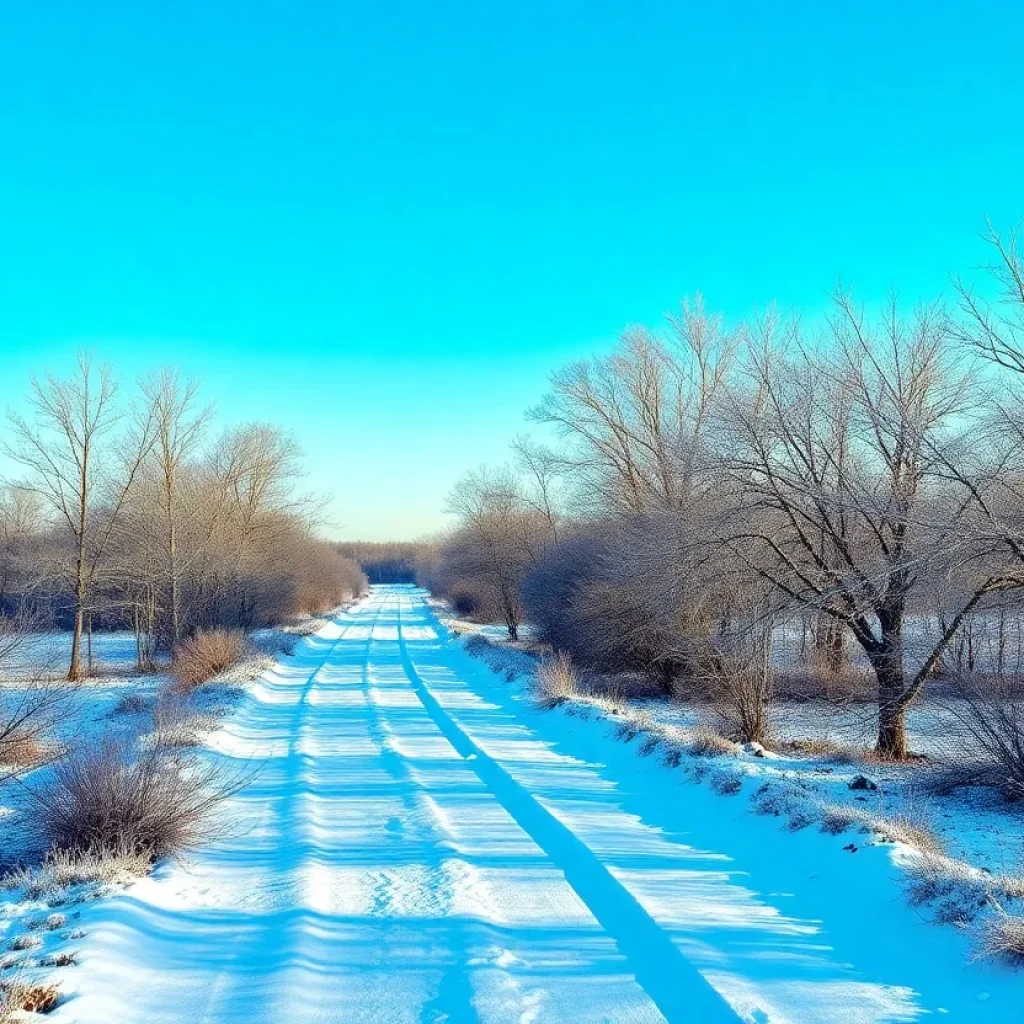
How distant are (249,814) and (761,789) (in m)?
5.30

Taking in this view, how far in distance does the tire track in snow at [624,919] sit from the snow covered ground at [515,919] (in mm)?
18

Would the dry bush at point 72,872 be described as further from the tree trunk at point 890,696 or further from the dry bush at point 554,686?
the tree trunk at point 890,696

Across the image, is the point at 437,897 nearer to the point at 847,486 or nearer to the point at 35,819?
the point at 35,819

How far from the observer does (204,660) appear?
22.1 m

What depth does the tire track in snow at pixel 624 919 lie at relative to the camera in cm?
450

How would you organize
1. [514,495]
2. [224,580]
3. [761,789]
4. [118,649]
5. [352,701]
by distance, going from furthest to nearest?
[514,495]
[118,649]
[224,580]
[352,701]
[761,789]

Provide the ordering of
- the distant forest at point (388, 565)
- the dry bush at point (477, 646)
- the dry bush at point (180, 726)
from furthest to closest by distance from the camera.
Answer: the distant forest at point (388, 565)
the dry bush at point (477, 646)
the dry bush at point (180, 726)

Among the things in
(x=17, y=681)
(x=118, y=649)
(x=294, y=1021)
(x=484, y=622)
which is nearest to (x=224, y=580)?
(x=118, y=649)

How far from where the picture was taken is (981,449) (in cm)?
1121

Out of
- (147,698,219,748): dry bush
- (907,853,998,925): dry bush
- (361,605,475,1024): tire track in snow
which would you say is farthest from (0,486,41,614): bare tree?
(907,853,998,925): dry bush

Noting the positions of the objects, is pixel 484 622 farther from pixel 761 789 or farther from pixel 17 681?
pixel 761 789

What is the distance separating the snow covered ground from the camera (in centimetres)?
452

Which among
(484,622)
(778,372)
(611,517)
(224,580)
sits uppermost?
(778,372)

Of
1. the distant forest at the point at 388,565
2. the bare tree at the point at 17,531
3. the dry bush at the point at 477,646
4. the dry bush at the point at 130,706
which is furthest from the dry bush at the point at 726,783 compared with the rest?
the distant forest at the point at 388,565
